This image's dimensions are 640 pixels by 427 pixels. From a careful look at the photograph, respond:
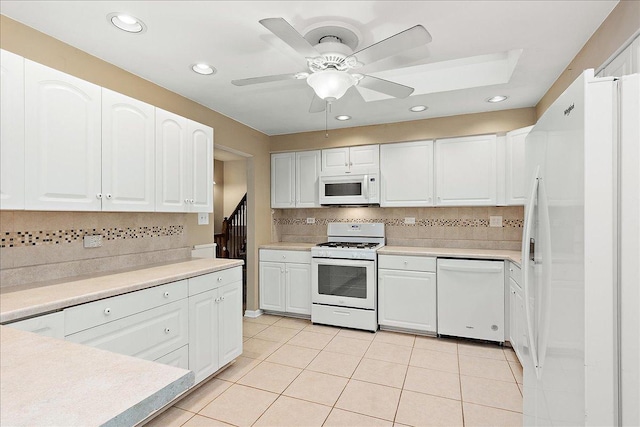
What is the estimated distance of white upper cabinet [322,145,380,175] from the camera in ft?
12.9

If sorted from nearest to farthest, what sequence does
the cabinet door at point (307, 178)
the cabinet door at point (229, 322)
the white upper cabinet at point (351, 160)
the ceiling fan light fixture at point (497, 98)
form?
the cabinet door at point (229, 322)
the ceiling fan light fixture at point (497, 98)
the white upper cabinet at point (351, 160)
the cabinet door at point (307, 178)

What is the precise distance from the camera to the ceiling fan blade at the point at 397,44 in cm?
148

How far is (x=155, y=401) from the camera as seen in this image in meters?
0.63

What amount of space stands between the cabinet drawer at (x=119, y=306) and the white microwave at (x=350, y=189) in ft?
7.23

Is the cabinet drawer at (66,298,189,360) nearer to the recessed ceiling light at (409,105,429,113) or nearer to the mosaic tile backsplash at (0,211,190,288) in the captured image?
the mosaic tile backsplash at (0,211,190,288)

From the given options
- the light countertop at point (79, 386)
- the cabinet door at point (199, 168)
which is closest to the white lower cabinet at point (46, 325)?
the light countertop at point (79, 386)

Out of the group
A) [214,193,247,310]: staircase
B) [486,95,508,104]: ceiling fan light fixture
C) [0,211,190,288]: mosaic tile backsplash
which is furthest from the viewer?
[214,193,247,310]: staircase

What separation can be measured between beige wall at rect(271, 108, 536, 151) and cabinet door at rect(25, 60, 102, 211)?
2652 mm

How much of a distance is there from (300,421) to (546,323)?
157 cm

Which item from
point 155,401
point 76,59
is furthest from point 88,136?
point 155,401

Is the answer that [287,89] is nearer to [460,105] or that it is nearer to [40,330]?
[460,105]

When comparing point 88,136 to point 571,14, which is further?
point 88,136

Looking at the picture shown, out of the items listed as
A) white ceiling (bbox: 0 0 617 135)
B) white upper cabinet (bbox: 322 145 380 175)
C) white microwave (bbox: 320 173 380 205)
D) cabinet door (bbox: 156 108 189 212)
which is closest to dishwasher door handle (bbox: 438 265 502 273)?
white microwave (bbox: 320 173 380 205)

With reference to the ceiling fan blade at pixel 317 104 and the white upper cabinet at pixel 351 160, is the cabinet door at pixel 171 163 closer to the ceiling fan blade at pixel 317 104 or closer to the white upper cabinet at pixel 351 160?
the ceiling fan blade at pixel 317 104
